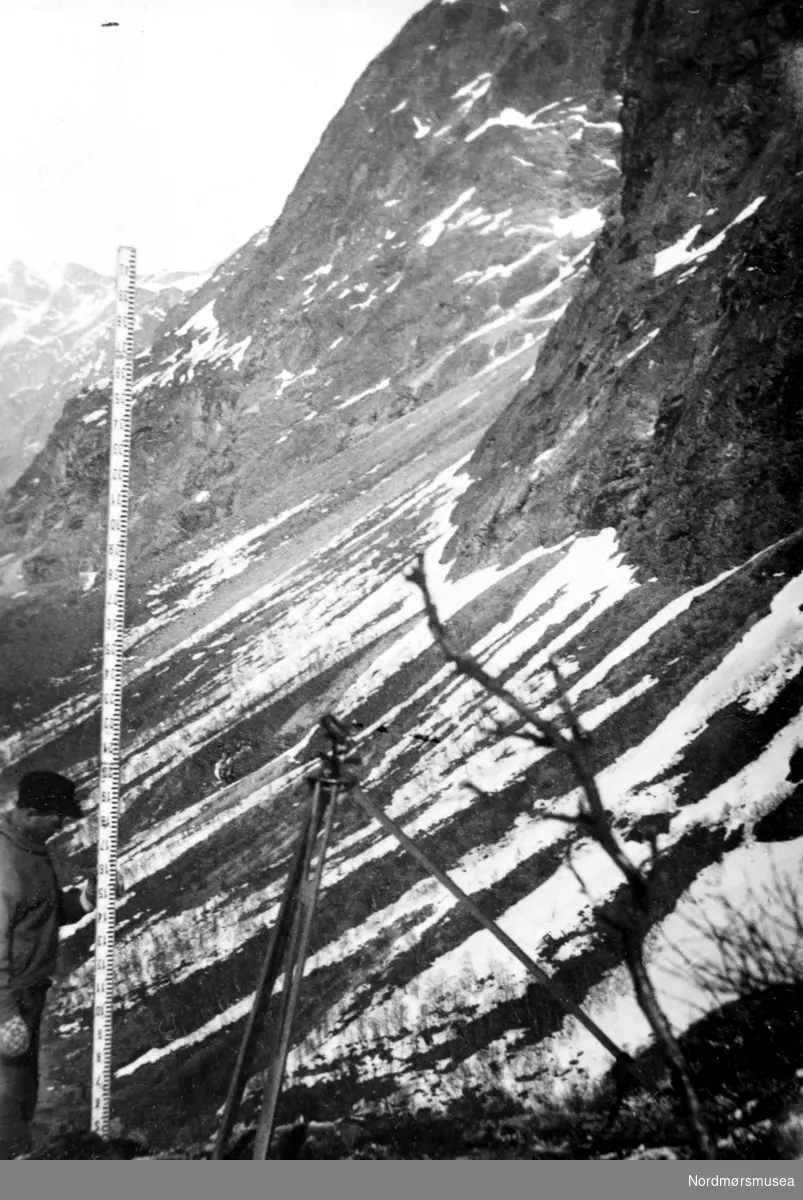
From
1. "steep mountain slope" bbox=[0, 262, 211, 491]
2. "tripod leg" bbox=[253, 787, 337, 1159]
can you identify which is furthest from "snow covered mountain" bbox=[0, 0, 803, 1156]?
"tripod leg" bbox=[253, 787, 337, 1159]

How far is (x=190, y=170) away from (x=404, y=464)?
169 centimetres

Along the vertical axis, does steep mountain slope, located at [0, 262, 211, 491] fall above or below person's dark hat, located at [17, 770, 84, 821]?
above

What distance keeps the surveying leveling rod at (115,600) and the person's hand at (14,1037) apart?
15.7 inches

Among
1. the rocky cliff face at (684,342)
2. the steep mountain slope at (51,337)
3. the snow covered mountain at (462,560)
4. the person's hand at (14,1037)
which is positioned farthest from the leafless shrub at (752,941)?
the steep mountain slope at (51,337)

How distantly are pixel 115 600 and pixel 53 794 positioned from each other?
89cm

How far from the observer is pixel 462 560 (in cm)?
369

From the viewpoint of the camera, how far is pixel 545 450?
3699 millimetres

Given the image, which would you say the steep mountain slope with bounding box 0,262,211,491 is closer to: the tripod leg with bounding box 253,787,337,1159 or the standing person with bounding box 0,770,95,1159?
the standing person with bounding box 0,770,95,1159

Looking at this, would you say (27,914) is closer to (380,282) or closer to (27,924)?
(27,924)

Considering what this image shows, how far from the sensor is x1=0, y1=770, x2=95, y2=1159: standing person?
3486 mm

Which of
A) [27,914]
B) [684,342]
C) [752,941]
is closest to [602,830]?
[752,941]

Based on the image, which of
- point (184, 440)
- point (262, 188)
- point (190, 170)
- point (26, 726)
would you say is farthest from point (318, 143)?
point (26, 726)

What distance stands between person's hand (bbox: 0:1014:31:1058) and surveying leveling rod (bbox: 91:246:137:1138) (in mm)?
399

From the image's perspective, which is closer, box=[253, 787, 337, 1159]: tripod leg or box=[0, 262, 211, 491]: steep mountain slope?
box=[253, 787, 337, 1159]: tripod leg
